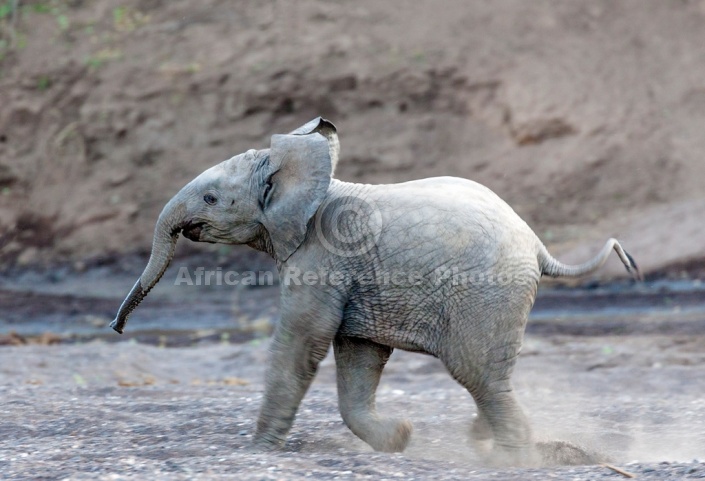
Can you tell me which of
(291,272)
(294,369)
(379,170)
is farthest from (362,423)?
(379,170)

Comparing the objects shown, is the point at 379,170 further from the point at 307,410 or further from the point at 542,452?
the point at 542,452

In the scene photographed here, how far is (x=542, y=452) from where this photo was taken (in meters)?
6.23

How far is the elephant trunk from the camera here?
6371 mm

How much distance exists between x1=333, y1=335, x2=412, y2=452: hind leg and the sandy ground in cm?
20

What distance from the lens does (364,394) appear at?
6.41 meters

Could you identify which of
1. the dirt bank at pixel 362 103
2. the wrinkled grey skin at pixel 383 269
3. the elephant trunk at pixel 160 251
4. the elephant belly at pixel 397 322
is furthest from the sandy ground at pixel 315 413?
the dirt bank at pixel 362 103

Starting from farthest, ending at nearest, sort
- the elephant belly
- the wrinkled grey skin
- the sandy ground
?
the elephant belly
the wrinkled grey skin
the sandy ground

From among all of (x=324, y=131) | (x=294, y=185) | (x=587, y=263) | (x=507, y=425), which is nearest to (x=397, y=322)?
(x=507, y=425)

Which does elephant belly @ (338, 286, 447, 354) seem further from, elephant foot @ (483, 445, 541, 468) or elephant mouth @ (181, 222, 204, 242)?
elephant mouth @ (181, 222, 204, 242)

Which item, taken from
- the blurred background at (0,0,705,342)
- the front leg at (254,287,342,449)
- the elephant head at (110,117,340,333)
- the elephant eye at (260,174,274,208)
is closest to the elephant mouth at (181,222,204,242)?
the elephant head at (110,117,340,333)

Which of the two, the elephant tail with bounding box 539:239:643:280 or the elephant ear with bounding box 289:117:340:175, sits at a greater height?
the elephant ear with bounding box 289:117:340:175

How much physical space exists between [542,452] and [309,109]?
45.4 feet

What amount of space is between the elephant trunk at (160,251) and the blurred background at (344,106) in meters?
11.0

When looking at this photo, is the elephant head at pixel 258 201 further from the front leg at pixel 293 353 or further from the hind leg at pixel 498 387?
the hind leg at pixel 498 387
